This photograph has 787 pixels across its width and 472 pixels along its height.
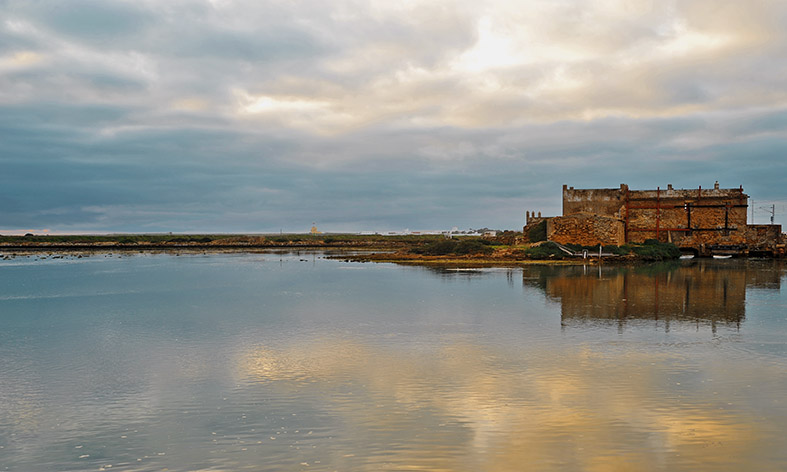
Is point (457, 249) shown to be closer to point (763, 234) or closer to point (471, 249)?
point (471, 249)

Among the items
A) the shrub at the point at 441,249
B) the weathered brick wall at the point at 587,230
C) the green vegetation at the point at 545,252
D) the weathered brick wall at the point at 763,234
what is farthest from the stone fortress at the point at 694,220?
the shrub at the point at 441,249

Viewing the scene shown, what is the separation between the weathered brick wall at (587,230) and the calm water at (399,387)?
28846 mm

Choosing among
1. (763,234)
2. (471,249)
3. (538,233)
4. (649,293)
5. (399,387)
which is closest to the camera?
(399,387)

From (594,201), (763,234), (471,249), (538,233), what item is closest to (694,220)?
(763,234)

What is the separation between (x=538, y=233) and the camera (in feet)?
196

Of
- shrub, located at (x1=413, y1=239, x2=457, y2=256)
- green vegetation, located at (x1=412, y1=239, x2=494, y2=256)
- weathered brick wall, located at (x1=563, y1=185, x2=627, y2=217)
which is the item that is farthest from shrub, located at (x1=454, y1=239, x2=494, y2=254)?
weathered brick wall, located at (x1=563, y1=185, x2=627, y2=217)

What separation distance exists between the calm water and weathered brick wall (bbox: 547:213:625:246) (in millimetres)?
28846

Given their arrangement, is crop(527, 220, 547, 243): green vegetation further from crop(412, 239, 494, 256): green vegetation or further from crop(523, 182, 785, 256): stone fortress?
crop(412, 239, 494, 256): green vegetation

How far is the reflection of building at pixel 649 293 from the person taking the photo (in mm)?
18359

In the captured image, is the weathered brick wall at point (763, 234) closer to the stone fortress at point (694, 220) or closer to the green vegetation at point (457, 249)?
the stone fortress at point (694, 220)

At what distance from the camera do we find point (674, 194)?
59688 mm

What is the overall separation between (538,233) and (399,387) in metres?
52.3

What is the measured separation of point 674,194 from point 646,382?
56.2 metres

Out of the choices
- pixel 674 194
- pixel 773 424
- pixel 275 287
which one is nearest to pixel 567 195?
pixel 674 194
